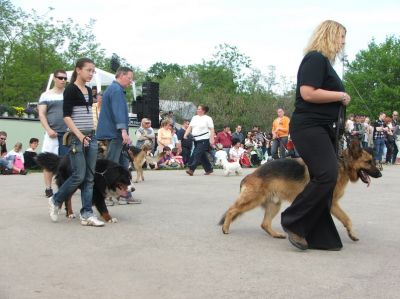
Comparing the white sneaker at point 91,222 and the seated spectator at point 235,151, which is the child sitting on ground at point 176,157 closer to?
the seated spectator at point 235,151

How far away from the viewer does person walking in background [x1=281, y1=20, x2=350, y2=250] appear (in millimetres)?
4910

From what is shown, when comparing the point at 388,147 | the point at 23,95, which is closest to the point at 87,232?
the point at 388,147

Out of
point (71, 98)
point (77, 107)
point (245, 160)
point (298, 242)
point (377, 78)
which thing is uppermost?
point (377, 78)

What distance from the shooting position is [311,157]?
4977mm

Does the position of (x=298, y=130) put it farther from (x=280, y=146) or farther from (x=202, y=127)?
(x=280, y=146)

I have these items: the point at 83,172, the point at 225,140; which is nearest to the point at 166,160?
the point at 225,140

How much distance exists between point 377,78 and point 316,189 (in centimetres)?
6152

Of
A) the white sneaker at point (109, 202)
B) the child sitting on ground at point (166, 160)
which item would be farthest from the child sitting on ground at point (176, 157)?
the white sneaker at point (109, 202)

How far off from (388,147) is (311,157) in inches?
723

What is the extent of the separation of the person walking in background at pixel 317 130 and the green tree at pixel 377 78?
188ft

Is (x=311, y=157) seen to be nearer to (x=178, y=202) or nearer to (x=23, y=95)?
(x=178, y=202)

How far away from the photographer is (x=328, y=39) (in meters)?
5.04

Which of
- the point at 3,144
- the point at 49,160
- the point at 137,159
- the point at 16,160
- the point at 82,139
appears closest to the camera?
the point at 82,139

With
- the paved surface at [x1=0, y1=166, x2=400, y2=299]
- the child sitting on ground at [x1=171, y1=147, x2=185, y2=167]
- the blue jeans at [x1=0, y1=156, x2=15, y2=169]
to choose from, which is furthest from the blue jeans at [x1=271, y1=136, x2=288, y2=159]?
the paved surface at [x1=0, y1=166, x2=400, y2=299]
